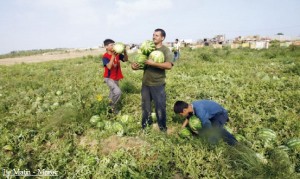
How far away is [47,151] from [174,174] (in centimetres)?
242

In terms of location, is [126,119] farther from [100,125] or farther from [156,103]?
[156,103]

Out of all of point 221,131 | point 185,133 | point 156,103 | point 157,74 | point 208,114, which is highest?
point 157,74

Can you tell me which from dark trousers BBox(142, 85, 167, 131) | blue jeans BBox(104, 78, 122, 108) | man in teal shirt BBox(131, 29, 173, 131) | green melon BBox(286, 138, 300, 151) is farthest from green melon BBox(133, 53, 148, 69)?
green melon BBox(286, 138, 300, 151)

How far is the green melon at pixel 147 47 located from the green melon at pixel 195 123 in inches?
61.6

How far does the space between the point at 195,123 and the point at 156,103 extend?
0.92m

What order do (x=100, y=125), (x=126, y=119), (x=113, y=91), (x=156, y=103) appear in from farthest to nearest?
(x=113, y=91)
(x=126, y=119)
(x=100, y=125)
(x=156, y=103)

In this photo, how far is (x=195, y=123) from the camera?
4.40 meters

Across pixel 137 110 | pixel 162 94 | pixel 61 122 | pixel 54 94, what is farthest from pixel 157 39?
pixel 54 94

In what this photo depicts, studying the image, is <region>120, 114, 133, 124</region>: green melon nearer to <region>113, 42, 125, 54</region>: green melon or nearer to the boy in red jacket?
the boy in red jacket

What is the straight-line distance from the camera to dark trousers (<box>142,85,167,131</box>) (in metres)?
4.84

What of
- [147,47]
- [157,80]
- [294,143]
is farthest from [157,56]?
[294,143]

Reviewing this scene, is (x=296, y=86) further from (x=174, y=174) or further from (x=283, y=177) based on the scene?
(x=174, y=174)

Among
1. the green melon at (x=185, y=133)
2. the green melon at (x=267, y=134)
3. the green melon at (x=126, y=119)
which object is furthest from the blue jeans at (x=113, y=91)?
the green melon at (x=267, y=134)

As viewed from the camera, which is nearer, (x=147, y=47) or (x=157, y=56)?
(x=157, y=56)
